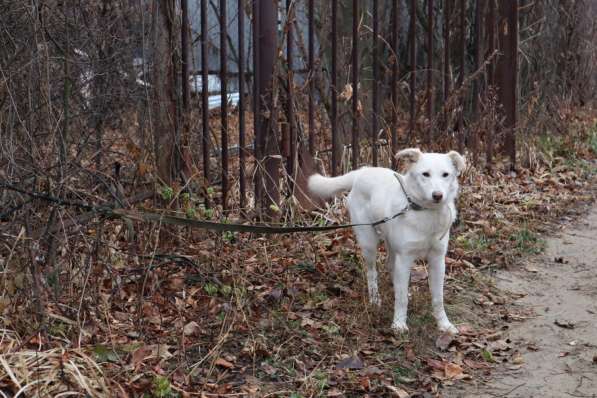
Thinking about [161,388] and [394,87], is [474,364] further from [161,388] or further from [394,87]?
[394,87]

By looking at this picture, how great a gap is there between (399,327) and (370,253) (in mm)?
567

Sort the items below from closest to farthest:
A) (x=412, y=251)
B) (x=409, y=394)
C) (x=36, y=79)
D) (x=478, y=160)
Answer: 1. (x=409, y=394)
2. (x=36, y=79)
3. (x=412, y=251)
4. (x=478, y=160)

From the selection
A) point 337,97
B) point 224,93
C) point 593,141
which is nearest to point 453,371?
point 224,93

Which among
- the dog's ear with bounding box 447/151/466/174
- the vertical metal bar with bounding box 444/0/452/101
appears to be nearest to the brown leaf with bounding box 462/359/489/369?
the dog's ear with bounding box 447/151/466/174

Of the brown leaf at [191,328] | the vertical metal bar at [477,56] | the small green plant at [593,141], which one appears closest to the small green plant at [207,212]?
the brown leaf at [191,328]

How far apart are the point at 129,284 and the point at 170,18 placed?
5.82 feet

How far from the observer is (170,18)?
5492 millimetres

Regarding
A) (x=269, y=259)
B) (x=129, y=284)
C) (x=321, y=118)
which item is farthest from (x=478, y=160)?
(x=129, y=284)

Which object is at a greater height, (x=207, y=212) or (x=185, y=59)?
(x=185, y=59)

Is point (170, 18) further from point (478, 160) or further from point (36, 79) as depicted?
point (478, 160)

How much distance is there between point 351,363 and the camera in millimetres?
4219

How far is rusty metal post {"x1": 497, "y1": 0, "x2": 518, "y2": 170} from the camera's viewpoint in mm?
9109

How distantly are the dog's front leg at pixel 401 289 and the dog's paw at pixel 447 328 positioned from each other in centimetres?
22

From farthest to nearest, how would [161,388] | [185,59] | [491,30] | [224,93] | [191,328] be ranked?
[491,30], [224,93], [185,59], [191,328], [161,388]
